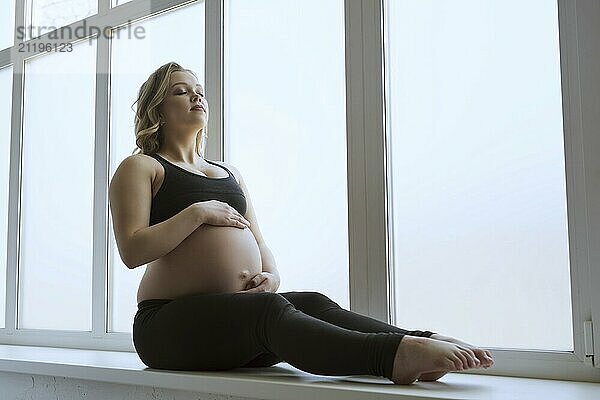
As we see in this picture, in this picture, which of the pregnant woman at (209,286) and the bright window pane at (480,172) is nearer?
the pregnant woman at (209,286)

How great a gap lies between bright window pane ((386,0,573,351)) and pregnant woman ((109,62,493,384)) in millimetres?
267

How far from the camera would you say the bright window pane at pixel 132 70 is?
2363 millimetres

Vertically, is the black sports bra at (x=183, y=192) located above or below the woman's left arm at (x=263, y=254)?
above

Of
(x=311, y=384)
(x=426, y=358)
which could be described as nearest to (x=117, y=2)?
(x=311, y=384)

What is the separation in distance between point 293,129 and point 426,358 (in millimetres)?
903

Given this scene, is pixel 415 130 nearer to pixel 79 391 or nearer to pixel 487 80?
pixel 487 80

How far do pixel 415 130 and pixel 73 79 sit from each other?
1.38 metres

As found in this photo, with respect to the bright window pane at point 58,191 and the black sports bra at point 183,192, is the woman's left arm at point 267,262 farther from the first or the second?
the bright window pane at point 58,191

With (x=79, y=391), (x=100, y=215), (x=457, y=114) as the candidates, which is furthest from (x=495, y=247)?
(x=100, y=215)

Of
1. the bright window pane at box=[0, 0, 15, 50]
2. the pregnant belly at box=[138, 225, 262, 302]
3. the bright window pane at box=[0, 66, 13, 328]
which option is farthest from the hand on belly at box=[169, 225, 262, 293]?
the bright window pane at box=[0, 0, 15, 50]

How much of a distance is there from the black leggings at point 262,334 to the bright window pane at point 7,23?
66.9 inches

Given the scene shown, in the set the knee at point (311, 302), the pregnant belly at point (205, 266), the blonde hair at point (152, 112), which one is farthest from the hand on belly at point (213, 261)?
the blonde hair at point (152, 112)

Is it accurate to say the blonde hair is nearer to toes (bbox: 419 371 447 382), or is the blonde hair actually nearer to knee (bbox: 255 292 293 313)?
knee (bbox: 255 292 293 313)

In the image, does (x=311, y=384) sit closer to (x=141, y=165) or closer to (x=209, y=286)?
(x=209, y=286)
